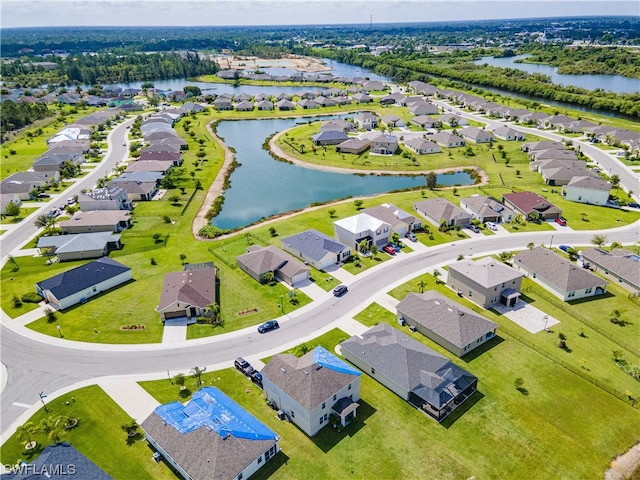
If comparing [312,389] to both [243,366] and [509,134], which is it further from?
[509,134]

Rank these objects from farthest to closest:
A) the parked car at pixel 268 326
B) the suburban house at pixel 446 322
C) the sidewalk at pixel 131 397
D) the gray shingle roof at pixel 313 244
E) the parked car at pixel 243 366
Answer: the gray shingle roof at pixel 313 244 < the parked car at pixel 268 326 < the suburban house at pixel 446 322 < the parked car at pixel 243 366 < the sidewalk at pixel 131 397

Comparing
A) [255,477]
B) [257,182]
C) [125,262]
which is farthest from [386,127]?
[255,477]

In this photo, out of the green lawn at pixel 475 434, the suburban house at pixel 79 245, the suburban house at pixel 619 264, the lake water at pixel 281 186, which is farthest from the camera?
the lake water at pixel 281 186

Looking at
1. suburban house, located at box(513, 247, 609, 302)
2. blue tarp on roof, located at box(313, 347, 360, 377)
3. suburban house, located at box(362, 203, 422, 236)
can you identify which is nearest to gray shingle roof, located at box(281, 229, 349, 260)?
suburban house, located at box(362, 203, 422, 236)

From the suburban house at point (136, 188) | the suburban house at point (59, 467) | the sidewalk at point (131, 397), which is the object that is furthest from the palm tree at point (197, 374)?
the suburban house at point (136, 188)

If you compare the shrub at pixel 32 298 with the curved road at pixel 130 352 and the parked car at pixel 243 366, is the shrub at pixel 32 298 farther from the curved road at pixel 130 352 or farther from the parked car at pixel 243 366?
the parked car at pixel 243 366

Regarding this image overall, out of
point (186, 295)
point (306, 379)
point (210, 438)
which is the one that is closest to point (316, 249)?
point (186, 295)

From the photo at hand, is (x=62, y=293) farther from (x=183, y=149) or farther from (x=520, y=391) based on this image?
(x=183, y=149)
